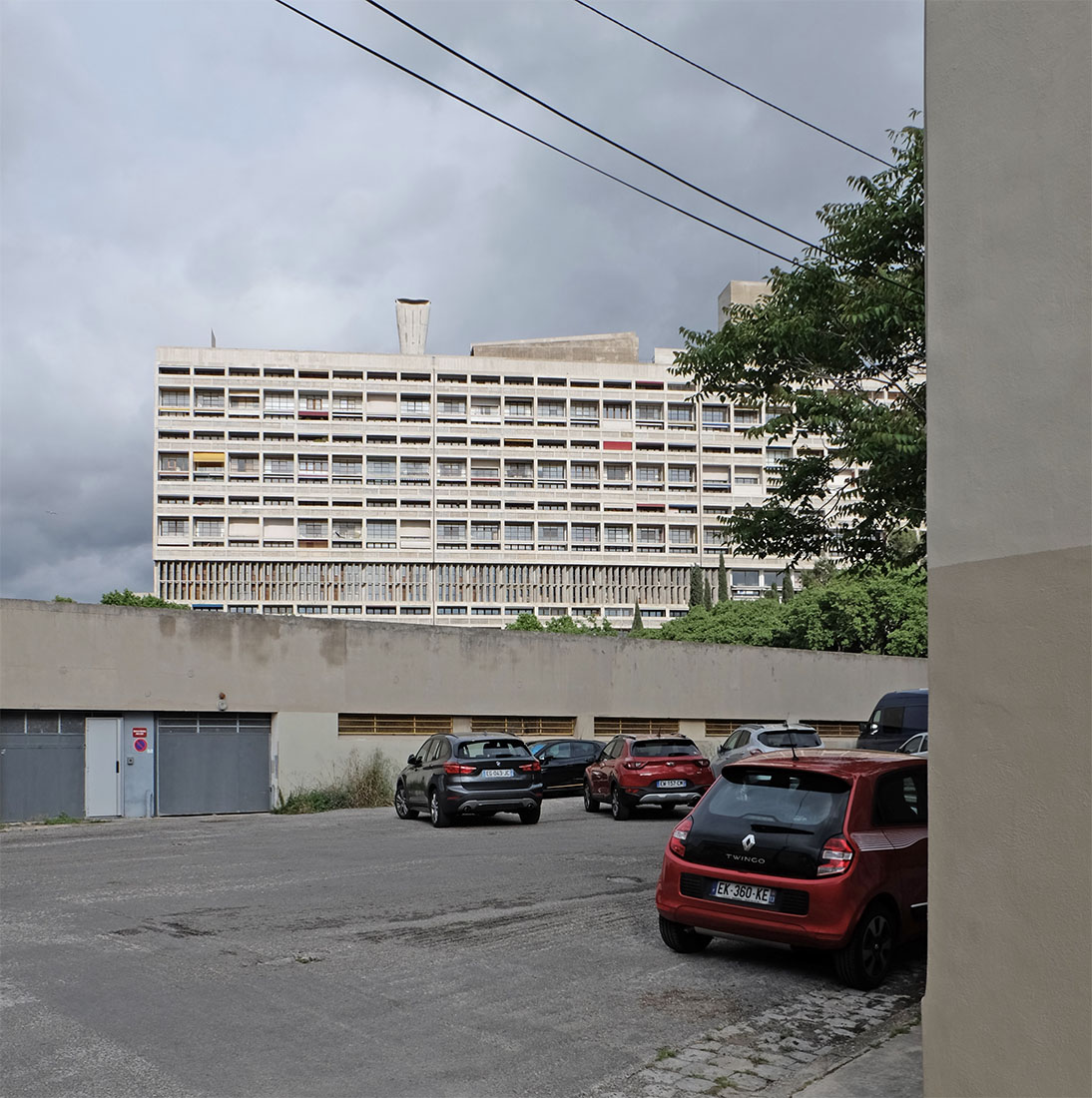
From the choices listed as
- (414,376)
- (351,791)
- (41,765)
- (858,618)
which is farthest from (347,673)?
(414,376)

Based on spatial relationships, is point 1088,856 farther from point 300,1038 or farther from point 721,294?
point 721,294

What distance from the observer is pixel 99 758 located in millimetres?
27391

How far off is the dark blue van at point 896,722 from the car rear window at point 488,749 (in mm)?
8355

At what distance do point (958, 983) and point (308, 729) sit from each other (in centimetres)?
2625

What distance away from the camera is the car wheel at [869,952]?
27.8 ft

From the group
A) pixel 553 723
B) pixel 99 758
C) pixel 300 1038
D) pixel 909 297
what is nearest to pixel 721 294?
pixel 553 723

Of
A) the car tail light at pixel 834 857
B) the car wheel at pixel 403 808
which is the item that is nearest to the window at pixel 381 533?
the car wheel at pixel 403 808

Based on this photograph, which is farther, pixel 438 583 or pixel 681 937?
pixel 438 583

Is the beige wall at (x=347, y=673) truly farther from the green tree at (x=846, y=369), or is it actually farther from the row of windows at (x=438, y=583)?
the row of windows at (x=438, y=583)

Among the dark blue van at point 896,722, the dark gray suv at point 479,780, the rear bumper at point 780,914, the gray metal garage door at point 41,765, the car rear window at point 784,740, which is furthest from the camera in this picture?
the gray metal garage door at point 41,765

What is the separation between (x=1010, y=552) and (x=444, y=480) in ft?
341

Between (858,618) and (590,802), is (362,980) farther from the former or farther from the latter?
(858,618)

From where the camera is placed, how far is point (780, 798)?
29.8 ft

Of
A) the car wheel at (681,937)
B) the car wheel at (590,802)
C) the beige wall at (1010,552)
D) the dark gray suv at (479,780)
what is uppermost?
Answer: the beige wall at (1010,552)
